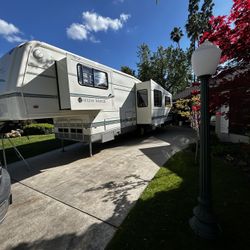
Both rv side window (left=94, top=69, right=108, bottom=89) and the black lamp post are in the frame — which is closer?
the black lamp post

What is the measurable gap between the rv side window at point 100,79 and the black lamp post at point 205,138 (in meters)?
4.23

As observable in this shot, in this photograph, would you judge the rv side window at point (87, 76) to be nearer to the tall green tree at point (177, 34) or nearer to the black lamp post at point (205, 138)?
the black lamp post at point (205, 138)

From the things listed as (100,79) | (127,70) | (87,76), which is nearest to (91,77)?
(87,76)

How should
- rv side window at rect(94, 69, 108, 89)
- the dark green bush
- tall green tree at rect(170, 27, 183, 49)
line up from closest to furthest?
rv side window at rect(94, 69, 108, 89) < the dark green bush < tall green tree at rect(170, 27, 183, 49)

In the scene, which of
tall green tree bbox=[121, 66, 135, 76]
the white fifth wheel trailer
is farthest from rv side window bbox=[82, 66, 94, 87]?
tall green tree bbox=[121, 66, 135, 76]

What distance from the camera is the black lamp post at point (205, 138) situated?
2045 mm

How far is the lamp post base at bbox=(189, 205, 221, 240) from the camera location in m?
2.13

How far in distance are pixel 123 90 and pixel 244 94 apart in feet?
17.9

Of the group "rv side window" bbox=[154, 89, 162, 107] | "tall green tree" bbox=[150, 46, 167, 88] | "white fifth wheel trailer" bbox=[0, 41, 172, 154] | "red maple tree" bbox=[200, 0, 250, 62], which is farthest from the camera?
"tall green tree" bbox=[150, 46, 167, 88]

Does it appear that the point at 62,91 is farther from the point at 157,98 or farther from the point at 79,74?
the point at 157,98

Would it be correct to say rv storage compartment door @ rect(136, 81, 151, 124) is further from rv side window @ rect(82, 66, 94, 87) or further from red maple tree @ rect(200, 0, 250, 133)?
red maple tree @ rect(200, 0, 250, 133)

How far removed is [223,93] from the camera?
316 cm

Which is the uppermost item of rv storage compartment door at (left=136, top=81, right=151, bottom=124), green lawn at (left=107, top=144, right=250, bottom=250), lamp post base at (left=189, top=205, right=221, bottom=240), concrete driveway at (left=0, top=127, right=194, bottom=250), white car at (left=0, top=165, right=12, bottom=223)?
rv storage compartment door at (left=136, top=81, right=151, bottom=124)

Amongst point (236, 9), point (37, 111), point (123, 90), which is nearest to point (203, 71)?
point (236, 9)
